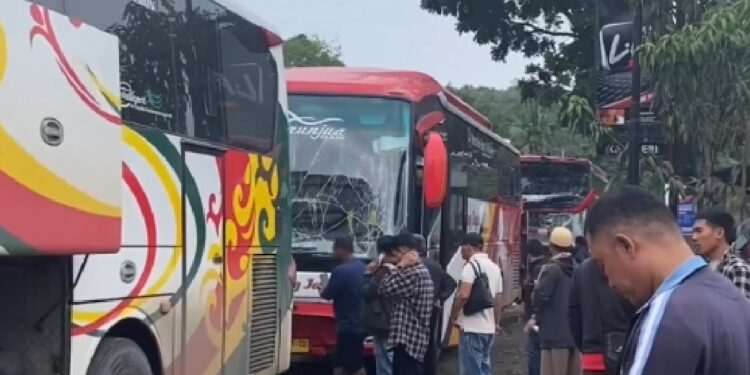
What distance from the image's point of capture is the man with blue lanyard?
280 centimetres

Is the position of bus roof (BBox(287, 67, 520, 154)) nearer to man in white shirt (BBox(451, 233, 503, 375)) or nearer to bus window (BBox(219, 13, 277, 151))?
man in white shirt (BBox(451, 233, 503, 375))

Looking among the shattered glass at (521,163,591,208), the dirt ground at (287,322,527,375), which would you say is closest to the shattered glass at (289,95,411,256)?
the dirt ground at (287,322,527,375)

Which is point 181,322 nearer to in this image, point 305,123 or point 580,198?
point 305,123

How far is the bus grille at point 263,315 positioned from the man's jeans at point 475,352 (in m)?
2.23

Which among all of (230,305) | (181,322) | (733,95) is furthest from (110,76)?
(733,95)

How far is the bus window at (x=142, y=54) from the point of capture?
21.3ft

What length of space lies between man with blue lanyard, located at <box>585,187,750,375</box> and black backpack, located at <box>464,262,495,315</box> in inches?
280

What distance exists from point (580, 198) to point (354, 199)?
60.1 feet

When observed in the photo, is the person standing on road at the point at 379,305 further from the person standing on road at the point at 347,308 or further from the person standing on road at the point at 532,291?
the person standing on road at the point at 532,291

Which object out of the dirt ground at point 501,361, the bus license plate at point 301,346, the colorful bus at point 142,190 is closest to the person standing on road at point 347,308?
the colorful bus at point 142,190

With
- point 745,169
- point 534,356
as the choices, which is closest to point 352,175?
point 534,356

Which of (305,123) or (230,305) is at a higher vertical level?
(305,123)

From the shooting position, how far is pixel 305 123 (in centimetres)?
1232

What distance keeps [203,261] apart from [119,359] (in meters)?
1.26
